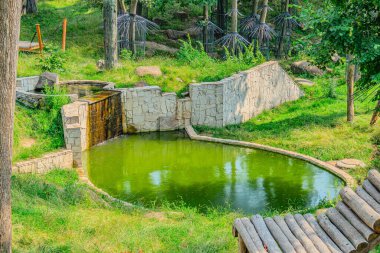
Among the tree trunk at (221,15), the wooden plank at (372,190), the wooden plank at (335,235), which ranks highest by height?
the tree trunk at (221,15)

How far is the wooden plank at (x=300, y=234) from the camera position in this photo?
6738 millimetres

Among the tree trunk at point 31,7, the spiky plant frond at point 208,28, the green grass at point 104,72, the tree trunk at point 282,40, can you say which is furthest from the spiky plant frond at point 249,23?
the tree trunk at point 31,7

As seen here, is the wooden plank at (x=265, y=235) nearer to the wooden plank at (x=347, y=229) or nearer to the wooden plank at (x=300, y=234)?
the wooden plank at (x=300, y=234)

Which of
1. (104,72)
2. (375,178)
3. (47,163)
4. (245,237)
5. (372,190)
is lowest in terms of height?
(47,163)

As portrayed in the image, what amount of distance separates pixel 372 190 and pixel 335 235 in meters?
0.67

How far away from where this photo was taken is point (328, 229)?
697 cm

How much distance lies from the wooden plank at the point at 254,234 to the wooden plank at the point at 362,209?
1073 mm

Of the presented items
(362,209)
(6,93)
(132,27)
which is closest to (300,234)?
(362,209)

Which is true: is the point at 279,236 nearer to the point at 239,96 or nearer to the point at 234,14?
the point at 239,96

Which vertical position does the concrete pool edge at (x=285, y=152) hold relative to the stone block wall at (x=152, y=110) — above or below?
below

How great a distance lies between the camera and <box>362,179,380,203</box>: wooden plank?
6.83 m

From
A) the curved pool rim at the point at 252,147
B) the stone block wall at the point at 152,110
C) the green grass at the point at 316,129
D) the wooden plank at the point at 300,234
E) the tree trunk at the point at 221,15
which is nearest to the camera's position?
the wooden plank at the point at 300,234

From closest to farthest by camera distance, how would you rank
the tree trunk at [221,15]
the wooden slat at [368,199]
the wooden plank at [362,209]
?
the wooden plank at [362,209]
the wooden slat at [368,199]
the tree trunk at [221,15]

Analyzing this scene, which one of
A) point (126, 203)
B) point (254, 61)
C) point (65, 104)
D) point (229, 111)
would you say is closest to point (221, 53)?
point (254, 61)
